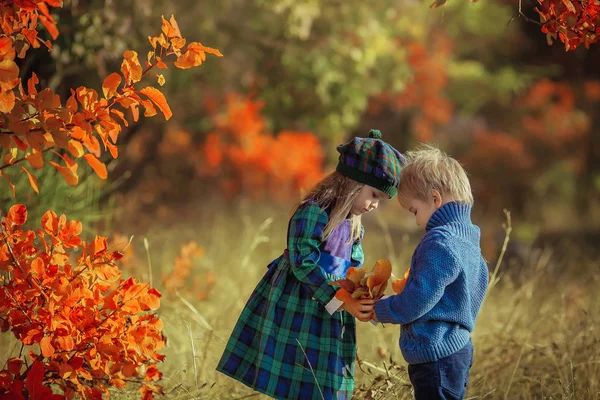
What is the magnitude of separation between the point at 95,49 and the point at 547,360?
3628 mm

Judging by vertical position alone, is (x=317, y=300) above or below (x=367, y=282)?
below

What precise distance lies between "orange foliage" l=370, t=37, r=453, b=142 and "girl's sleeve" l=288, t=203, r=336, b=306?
9.65 metres

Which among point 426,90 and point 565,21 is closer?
point 565,21

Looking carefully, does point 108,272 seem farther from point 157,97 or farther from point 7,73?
point 7,73

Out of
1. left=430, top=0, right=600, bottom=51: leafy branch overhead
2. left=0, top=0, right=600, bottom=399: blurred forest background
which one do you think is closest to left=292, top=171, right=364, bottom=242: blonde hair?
left=0, top=0, right=600, bottom=399: blurred forest background

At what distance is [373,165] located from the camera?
283cm

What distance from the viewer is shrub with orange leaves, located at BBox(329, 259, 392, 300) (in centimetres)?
262

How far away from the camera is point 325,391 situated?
9.21ft

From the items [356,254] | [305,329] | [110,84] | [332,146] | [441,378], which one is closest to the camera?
[110,84]

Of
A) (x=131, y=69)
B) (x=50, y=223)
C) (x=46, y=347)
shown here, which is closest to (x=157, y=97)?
(x=131, y=69)

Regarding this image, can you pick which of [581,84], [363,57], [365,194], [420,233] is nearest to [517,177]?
[581,84]

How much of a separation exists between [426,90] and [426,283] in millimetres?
11290

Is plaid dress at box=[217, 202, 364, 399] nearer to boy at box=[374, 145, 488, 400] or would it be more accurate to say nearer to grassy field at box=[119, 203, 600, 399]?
grassy field at box=[119, 203, 600, 399]

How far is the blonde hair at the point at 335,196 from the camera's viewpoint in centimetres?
289
